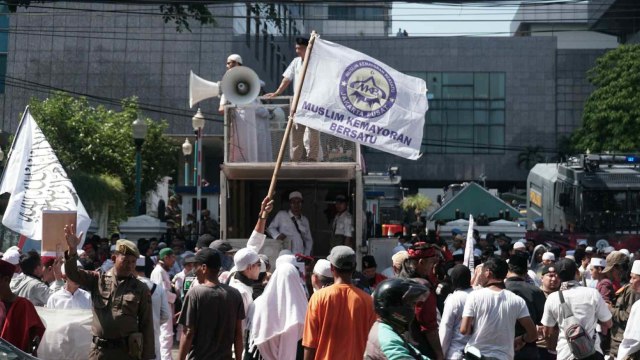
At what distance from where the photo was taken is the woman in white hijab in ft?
33.0

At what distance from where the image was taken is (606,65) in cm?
6053

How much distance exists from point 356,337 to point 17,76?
43.4 metres

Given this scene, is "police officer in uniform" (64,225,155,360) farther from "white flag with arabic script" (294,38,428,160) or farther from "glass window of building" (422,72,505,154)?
"glass window of building" (422,72,505,154)

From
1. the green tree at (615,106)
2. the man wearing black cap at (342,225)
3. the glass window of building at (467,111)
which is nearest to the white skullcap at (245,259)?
the man wearing black cap at (342,225)

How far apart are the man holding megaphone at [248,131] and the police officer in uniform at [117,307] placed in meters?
7.11

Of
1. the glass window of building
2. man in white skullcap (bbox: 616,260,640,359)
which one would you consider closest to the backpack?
man in white skullcap (bbox: 616,260,640,359)

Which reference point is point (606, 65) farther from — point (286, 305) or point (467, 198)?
point (286, 305)

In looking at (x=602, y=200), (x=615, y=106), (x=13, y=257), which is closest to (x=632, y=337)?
(x=13, y=257)

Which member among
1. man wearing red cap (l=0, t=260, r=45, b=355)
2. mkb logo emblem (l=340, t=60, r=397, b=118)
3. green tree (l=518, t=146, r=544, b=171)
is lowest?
man wearing red cap (l=0, t=260, r=45, b=355)

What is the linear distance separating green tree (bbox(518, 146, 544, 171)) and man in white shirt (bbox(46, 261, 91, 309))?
64.9 m

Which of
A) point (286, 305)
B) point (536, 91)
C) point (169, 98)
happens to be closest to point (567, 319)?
point (286, 305)

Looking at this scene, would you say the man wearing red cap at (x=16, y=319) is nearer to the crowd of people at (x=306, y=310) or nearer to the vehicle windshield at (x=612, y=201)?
the crowd of people at (x=306, y=310)

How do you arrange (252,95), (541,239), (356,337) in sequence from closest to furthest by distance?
1. (356,337)
2. (252,95)
3. (541,239)

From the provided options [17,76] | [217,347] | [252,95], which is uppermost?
[17,76]
